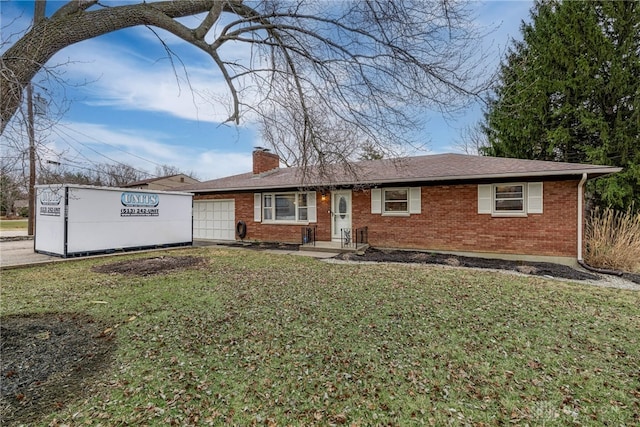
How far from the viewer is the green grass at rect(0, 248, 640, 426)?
2629 millimetres

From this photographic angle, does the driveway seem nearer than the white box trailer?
Yes

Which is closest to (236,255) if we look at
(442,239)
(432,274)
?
(432,274)

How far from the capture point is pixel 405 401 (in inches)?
108

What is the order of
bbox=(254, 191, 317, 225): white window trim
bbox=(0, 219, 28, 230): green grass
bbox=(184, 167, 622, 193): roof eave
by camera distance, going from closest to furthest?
bbox=(184, 167, 622, 193): roof eave
bbox=(254, 191, 317, 225): white window trim
bbox=(0, 219, 28, 230): green grass

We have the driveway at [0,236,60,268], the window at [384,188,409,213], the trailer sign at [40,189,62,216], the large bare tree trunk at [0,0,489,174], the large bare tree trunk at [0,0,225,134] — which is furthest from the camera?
the window at [384,188,409,213]

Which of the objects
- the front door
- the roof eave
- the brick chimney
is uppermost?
the brick chimney

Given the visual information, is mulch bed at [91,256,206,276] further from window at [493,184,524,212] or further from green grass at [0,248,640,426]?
window at [493,184,524,212]

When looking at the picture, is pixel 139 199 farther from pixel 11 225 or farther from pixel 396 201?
pixel 11 225

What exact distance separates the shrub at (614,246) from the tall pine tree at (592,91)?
4.37 m

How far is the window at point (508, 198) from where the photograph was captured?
9641mm

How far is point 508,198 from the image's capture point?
9.80 meters

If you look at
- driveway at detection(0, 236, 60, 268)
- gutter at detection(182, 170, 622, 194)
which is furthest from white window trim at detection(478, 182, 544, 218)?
driveway at detection(0, 236, 60, 268)

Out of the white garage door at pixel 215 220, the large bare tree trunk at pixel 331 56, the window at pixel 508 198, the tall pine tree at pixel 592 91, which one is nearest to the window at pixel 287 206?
the white garage door at pixel 215 220

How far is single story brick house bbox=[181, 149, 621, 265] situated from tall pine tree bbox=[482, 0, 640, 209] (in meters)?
3.85
